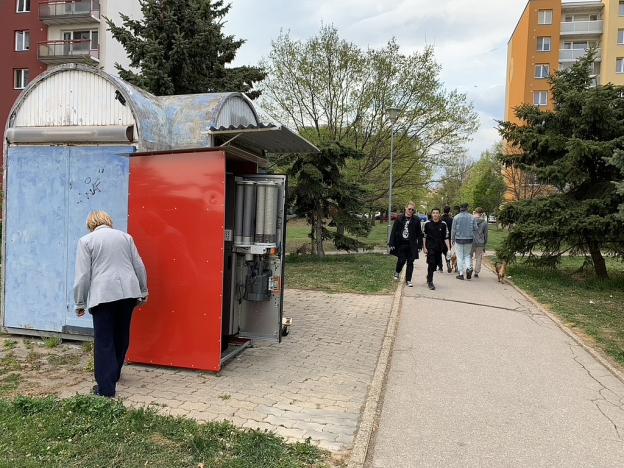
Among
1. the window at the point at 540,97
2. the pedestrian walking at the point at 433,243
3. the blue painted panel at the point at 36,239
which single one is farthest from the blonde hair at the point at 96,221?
A: the window at the point at 540,97

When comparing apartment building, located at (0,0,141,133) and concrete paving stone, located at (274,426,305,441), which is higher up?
apartment building, located at (0,0,141,133)

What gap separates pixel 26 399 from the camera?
4207mm

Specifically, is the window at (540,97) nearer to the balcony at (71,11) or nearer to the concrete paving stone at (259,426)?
the balcony at (71,11)

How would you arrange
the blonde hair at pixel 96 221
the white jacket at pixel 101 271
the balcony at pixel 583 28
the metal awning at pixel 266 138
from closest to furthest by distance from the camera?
the white jacket at pixel 101 271, the blonde hair at pixel 96 221, the metal awning at pixel 266 138, the balcony at pixel 583 28

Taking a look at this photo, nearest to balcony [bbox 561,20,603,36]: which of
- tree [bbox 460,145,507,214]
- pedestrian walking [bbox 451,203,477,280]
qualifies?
tree [bbox 460,145,507,214]

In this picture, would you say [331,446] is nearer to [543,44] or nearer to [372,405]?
[372,405]

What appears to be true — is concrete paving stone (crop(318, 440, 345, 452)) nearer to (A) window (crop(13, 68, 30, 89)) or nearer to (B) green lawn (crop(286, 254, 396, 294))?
(B) green lawn (crop(286, 254, 396, 294))

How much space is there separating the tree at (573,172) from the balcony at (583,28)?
42.0 metres

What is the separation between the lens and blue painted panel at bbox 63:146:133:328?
6.09 meters

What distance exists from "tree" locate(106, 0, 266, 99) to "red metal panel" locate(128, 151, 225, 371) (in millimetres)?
10859

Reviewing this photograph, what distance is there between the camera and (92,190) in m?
6.21

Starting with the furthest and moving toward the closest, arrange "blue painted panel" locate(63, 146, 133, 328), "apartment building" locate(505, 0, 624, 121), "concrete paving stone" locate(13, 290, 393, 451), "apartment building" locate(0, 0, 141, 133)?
"apartment building" locate(505, 0, 624, 121) < "apartment building" locate(0, 0, 141, 133) < "blue painted panel" locate(63, 146, 133, 328) < "concrete paving stone" locate(13, 290, 393, 451)

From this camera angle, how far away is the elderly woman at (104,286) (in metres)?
4.51

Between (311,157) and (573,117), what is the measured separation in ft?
23.7
